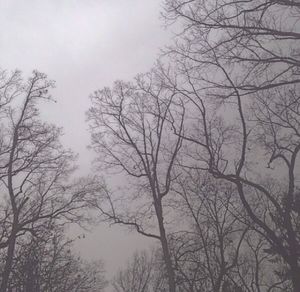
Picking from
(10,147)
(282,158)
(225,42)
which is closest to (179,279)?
(282,158)

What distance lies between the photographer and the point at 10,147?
19281 millimetres

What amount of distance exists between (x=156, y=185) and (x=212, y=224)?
20.8ft

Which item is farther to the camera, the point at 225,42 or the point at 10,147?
the point at 10,147

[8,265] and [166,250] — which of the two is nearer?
[8,265]

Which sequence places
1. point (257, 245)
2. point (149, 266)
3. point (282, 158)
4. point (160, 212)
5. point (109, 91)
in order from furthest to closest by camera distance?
1. point (149, 266)
2. point (257, 245)
3. point (109, 91)
4. point (160, 212)
5. point (282, 158)

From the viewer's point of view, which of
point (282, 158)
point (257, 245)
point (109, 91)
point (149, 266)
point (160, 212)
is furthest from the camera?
point (149, 266)

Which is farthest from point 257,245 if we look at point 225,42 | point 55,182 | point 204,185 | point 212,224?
point 225,42

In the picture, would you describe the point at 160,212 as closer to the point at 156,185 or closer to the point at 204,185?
the point at 156,185

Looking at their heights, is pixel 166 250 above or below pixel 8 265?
below

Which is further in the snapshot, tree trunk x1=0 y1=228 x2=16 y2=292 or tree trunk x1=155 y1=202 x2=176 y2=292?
tree trunk x1=155 y1=202 x2=176 y2=292

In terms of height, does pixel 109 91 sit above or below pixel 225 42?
above

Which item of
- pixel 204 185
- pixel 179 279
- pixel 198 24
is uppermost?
pixel 204 185

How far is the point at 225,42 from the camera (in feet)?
32.2

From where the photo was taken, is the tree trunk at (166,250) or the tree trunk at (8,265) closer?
the tree trunk at (8,265)
